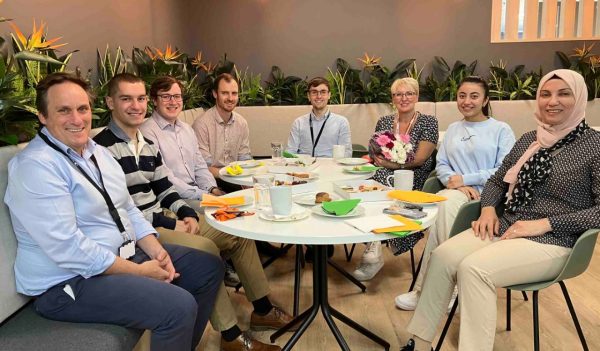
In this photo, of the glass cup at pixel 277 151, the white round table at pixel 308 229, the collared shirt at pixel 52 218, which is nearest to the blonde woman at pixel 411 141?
the glass cup at pixel 277 151

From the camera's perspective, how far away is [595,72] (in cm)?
525

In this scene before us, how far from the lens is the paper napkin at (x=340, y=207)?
69.2 inches

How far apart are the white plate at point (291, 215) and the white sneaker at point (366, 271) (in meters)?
1.36

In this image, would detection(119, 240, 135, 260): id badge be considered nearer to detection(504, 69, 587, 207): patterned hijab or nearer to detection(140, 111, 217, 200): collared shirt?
detection(140, 111, 217, 200): collared shirt

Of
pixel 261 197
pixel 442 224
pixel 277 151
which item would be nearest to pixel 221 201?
pixel 261 197

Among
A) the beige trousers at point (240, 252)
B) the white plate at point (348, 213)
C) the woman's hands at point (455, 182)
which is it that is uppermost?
the white plate at point (348, 213)

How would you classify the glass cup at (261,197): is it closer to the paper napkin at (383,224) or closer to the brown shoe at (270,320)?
the paper napkin at (383,224)

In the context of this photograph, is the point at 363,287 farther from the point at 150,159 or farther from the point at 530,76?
the point at 530,76

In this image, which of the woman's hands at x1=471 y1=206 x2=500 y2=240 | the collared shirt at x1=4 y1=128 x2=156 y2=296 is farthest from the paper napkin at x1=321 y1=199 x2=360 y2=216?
the collared shirt at x1=4 y1=128 x2=156 y2=296

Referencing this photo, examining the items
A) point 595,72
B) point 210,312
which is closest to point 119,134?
point 210,312

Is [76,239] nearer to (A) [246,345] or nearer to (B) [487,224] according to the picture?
(A) [246,345]

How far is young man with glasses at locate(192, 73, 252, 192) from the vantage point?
3627 millimetres

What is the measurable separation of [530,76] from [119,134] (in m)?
4.94

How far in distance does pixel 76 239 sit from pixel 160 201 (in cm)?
94
